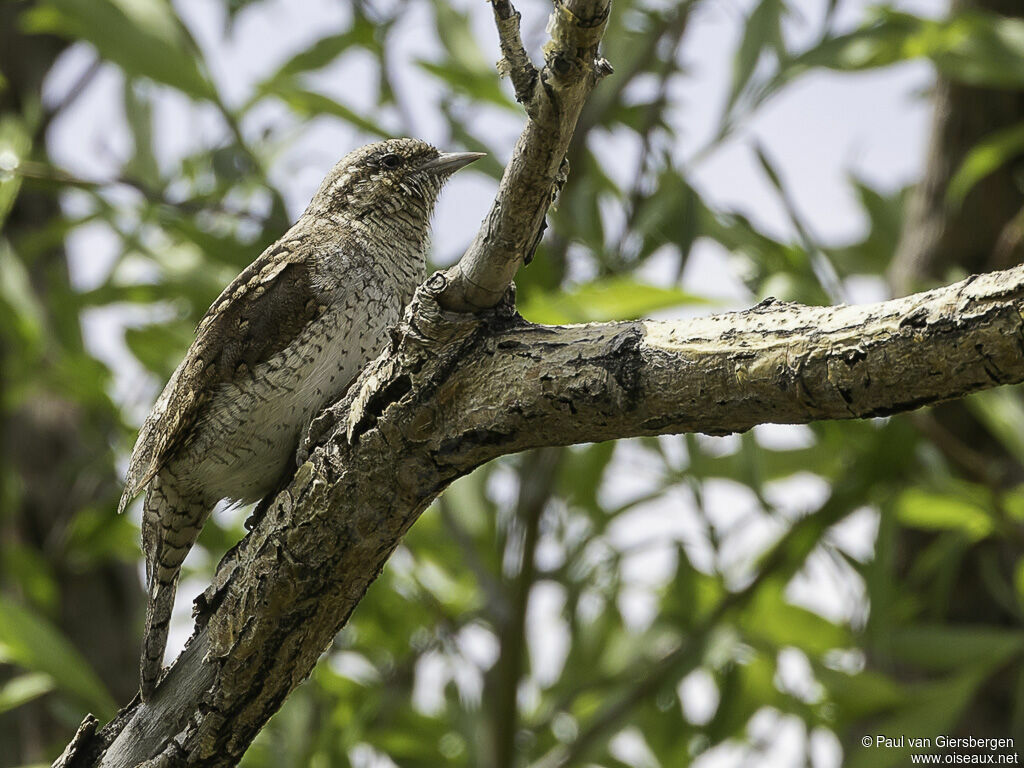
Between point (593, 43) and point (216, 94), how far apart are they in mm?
3212

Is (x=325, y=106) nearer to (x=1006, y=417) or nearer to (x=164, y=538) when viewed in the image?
(x=164, y=538)

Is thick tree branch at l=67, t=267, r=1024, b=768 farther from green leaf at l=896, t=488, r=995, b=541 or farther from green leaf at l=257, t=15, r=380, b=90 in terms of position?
green leaf at l=896, t=488, r=995, b=541

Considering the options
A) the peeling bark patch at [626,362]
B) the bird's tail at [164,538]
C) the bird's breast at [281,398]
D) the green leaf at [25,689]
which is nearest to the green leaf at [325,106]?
the bird's breast at [281,398]

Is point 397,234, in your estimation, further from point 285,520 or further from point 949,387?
point 949,387

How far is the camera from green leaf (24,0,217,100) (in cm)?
429

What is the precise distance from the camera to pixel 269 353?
108 inches

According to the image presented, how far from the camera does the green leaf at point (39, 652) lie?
3.79m

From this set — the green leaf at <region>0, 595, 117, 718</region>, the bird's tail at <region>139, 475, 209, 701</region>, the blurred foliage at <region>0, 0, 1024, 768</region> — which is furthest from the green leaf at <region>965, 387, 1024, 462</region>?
the green leaf at <region>0, 595, 117, 718</region>

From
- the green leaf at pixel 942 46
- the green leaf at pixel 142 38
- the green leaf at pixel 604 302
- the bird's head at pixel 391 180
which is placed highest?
the green leaf at pixel 942 46

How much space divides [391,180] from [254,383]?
0.93 meters

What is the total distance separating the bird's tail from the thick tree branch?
34 cm

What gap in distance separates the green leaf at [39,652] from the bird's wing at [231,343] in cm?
130

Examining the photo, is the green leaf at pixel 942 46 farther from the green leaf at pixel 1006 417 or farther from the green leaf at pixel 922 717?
the green leaf at pixel 922 717

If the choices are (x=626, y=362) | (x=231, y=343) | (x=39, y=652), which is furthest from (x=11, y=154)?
(x=626, y=362)
